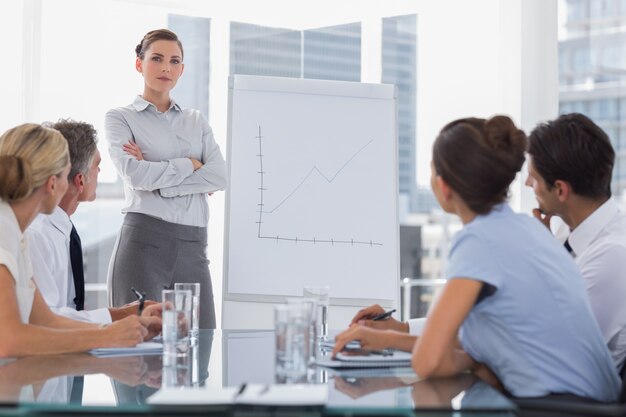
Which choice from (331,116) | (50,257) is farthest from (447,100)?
(50,257)

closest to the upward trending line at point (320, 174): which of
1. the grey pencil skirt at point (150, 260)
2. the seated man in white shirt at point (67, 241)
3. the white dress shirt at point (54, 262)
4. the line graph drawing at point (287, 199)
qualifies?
the line graph drawing at point (287, 199)

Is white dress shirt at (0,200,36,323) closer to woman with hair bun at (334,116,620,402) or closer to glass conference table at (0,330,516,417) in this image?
glass conference table at (0,330,516,417)

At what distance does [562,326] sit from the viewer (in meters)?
1.78

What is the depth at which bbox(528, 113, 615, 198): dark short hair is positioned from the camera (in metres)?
2.21

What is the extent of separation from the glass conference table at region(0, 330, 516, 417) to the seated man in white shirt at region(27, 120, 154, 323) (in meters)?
0.44

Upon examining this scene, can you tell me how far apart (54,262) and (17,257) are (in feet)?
1.41

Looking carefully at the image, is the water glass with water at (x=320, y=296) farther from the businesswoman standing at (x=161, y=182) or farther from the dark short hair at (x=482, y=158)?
the businesswoman standing at (x=161, y=182)

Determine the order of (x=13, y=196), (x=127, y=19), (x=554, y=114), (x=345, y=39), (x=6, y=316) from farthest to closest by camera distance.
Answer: (x=345, y=39)
(x=127, y=19)
(x=554, y=114)
(x=13, y=196)
(x=6, y=316)

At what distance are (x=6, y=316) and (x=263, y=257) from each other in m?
2.02

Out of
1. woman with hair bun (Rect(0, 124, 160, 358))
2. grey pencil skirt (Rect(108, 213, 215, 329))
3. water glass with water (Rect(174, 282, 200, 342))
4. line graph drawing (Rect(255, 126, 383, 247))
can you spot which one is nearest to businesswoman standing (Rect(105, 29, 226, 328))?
grey pencil skirt (Rect(108, 213, 215, 329))

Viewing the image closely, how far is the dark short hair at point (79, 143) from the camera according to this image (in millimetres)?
2658

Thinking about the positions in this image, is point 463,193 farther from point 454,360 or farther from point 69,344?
point 69,344

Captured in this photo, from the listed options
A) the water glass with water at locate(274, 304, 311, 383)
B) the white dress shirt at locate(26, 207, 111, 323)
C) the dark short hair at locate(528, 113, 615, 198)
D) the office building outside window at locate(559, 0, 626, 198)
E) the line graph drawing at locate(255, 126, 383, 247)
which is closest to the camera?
the water glass with water at locate(274, 304, 311, 383)

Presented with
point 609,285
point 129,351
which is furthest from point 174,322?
point 609,285
